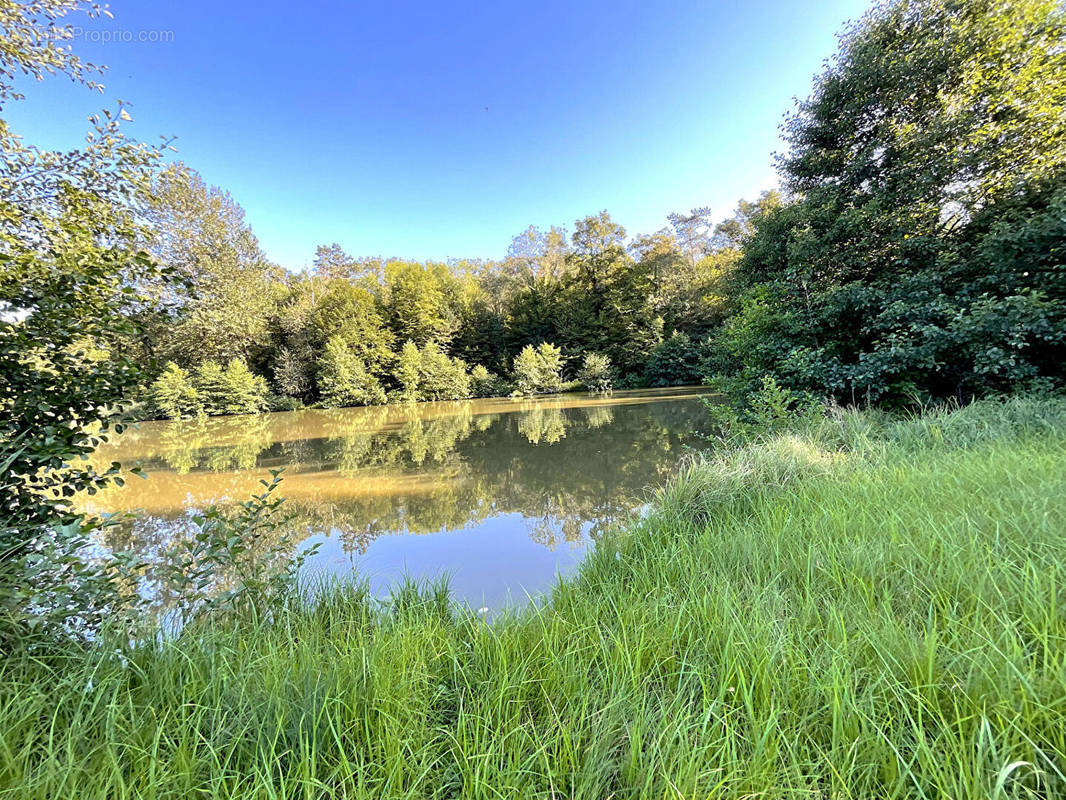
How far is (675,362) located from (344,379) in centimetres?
1789

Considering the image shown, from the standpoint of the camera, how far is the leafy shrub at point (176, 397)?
16250mm

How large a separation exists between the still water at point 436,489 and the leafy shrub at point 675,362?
11.3 meters

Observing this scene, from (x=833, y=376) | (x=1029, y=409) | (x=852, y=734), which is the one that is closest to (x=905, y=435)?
(x=1029, y=409)

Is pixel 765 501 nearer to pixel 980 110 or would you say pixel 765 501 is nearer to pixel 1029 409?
pixel 1029 409

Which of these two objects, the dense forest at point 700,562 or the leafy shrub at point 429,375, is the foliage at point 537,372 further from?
→ the dense forest at point 700,562

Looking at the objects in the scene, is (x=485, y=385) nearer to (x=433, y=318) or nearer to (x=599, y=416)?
(x=433, y=318)

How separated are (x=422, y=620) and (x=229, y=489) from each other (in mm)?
5753

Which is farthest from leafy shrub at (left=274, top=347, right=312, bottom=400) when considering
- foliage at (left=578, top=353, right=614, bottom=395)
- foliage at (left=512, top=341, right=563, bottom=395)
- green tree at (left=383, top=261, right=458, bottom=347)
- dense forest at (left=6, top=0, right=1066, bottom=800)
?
dense forest at (left=6, top=0, right=1066, bottom=800)

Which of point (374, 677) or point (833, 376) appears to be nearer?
point (374, 677)

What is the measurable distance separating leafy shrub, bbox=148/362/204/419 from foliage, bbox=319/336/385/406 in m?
5.10

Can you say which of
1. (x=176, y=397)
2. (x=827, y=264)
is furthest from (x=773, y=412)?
(x=176, y=397)

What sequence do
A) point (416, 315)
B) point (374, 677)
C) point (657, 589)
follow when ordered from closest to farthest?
point (374, 677) < point (657, 589) < point (416, 315)

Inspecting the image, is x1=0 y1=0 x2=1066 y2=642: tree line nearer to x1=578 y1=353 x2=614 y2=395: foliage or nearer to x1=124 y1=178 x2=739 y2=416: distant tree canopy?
x1=578 y1=353 x2=614 y2=395: foliage

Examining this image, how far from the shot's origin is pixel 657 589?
1788 mm
